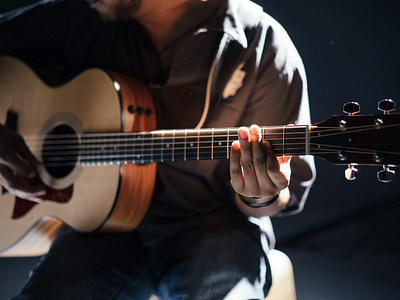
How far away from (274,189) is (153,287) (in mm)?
456

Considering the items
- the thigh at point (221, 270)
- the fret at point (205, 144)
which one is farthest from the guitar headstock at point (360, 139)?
the thigh at point (221, 270)

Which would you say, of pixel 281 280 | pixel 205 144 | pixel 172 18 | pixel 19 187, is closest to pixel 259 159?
pixel 205 144

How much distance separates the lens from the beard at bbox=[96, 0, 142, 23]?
4.09 feet

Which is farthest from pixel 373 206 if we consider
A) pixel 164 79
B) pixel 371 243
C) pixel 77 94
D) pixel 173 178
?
pixel 77 94

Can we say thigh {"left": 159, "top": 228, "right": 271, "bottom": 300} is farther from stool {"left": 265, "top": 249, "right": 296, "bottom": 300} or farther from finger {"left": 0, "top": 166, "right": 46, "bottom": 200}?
finger {"left": 0, "top": 166, "right": 46, "bottom": 200}

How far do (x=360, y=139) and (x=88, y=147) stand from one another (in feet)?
2.35

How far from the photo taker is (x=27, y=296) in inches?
36.8

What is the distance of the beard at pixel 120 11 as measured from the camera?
1246 millimetres

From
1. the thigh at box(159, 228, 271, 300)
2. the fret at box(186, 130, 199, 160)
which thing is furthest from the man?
the fret at box(186, 130, 199, 160)

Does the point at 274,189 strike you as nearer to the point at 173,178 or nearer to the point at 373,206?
the point at 173,178

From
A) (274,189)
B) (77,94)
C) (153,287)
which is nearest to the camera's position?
(274,189)

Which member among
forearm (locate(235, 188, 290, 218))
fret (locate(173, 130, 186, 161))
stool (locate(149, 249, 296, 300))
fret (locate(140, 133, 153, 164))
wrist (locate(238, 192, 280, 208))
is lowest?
stool (locate(149, 249, 296, 300))

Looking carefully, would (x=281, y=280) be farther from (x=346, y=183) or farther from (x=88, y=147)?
(x=88, y=147)

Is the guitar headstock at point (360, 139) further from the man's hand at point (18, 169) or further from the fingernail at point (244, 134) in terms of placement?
the man's hand at point (18, 169)
